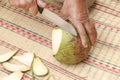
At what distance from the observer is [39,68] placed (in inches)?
40.7

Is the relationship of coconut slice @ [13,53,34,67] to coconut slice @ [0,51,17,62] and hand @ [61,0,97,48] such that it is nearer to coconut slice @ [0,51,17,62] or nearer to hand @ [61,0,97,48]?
coconut slice @ [0,51,17,62]

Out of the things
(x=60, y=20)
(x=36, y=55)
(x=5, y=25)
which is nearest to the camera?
(x=60, y=20)

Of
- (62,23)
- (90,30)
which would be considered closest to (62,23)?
(62,23)

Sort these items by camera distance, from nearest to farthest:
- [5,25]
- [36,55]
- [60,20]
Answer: [60,20] → [36,55] → [5,25]

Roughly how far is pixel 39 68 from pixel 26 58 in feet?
0.23

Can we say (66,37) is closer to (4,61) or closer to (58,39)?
(58,39)

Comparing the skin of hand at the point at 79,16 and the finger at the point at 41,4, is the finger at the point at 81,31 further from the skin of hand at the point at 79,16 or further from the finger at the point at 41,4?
the finger at the point at 41,4

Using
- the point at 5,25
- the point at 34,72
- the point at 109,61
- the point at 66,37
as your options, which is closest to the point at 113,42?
the point at 109,61

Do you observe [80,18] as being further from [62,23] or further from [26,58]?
[26,58]

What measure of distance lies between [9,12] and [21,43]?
210 mm

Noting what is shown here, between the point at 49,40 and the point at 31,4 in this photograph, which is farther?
the point at 49,40

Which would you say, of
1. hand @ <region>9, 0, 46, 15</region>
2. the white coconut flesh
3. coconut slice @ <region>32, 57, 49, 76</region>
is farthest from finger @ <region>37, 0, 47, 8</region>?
coconut slice @ <region>32, 57, 49, 76</region>

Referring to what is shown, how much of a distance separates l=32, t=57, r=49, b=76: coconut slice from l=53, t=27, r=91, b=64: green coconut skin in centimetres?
7

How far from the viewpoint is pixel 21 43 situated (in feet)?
3.72
